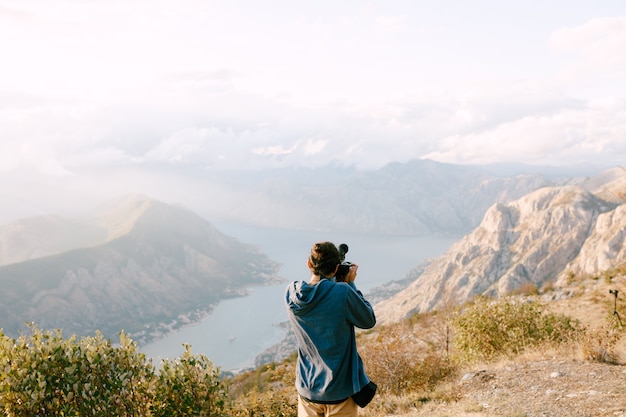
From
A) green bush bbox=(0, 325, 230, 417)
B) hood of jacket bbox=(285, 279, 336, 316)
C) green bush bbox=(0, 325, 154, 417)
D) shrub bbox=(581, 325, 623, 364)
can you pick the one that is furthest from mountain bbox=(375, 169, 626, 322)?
hood of jacket bbox=(285, 279, 336, 316)

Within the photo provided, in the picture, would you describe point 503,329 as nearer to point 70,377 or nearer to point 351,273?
point 351,273

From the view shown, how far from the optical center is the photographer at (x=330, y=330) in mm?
4090

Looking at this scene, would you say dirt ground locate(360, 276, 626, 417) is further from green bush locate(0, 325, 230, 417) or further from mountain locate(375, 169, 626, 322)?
mountain locate(375, 169, 626, 322)

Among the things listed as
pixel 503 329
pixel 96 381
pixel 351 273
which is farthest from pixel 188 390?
pixel 503 329

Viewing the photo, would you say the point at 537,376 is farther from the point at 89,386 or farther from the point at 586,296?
the point at 586,296

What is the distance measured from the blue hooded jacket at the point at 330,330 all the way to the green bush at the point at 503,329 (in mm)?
11898

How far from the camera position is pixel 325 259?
4.22 m

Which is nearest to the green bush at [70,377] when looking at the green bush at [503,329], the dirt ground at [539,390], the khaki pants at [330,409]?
the khaki pants at [330,409]

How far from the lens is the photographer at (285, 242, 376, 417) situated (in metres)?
4.09

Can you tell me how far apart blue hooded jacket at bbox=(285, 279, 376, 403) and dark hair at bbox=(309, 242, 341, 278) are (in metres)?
0.15

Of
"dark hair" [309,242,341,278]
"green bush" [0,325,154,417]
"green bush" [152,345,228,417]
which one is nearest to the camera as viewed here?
"dark hair" [309,242,341,278]

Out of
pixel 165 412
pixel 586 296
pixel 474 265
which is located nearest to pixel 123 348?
pixel 165 412

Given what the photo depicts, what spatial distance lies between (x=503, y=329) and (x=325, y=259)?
1349 centimetres

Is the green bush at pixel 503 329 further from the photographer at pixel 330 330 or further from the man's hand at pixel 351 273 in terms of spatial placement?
the man's hand at pixel 351 273
